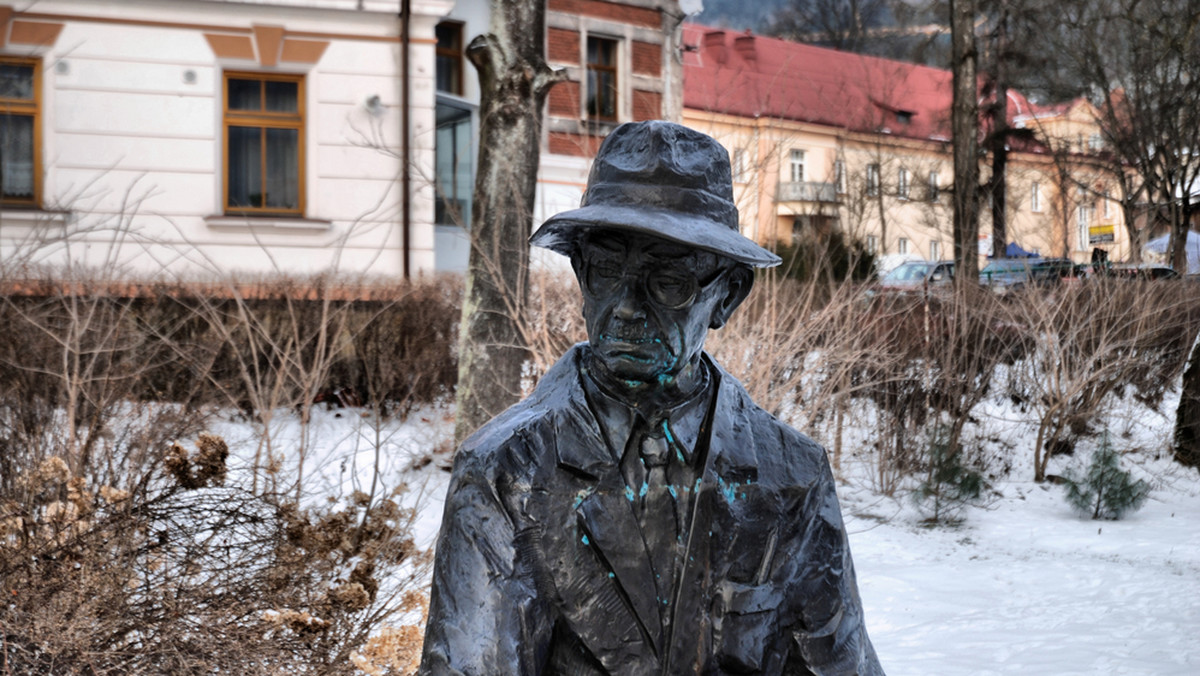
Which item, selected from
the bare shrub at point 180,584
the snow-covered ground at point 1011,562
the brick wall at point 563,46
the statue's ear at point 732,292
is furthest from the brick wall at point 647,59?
the statue's ear at point 732,292

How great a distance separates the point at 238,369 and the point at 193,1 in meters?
5.32

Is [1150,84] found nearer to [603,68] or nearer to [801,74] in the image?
[603,68]

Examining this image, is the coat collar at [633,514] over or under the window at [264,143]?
under

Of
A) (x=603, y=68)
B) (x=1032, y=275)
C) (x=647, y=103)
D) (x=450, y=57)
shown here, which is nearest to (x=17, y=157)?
(x=450, y=57)

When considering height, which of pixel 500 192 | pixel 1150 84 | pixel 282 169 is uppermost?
pixel 1150 84

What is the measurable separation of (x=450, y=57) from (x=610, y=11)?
4293mm

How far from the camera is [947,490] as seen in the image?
902cm

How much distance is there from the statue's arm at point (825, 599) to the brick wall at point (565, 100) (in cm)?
1829

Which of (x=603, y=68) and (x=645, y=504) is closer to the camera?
(x=645, y=504)

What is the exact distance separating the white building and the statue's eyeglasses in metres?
10.5

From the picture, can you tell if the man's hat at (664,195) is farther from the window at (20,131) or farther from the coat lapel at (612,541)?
the window at (20,131)

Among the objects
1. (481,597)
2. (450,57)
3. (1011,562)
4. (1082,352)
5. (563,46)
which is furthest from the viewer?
(563,46)

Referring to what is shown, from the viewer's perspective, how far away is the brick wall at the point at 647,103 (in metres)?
20.6

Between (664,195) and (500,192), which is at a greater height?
(500,192)
